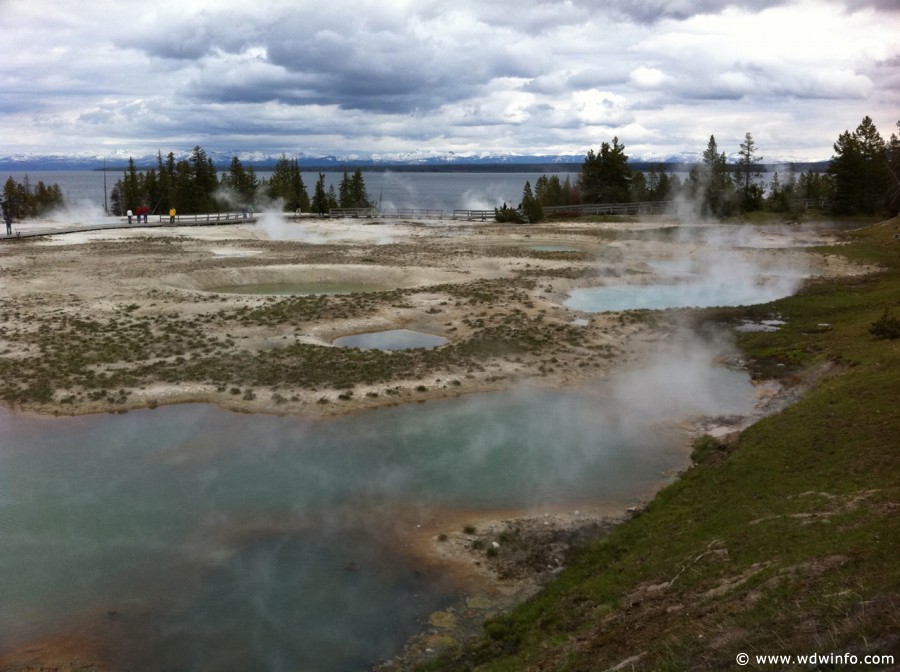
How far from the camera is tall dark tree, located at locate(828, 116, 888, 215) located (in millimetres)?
73500

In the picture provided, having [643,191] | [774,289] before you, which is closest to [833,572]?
[774,289]

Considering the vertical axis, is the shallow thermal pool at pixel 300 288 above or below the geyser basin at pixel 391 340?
above

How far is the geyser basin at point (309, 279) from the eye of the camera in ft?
131

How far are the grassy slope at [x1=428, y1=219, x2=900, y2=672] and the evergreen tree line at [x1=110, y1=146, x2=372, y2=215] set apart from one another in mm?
84904

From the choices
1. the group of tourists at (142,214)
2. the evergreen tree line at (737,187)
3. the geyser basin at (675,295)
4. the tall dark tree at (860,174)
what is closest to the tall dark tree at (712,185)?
the evergreen tree line at (737,187)

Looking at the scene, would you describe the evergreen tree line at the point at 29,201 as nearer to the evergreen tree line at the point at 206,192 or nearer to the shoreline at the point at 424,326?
the evergreen tree line at the point at 206,192

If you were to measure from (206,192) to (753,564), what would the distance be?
102168 mm

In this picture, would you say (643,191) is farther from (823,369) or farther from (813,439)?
(813,439)

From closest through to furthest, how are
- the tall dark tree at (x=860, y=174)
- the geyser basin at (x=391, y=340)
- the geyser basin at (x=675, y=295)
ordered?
the geyser basin at (x=391, y=340)
the geyser basin at (x=675, y=295)
the tall dark tree at (x=860, y=174)

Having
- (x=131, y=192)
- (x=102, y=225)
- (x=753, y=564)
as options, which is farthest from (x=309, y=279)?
(x=131, y=192)

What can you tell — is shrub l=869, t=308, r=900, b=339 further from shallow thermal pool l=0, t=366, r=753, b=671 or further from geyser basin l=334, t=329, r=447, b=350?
geyser basin l=334, t=329, r=447, b=350

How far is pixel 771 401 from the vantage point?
20.6 m

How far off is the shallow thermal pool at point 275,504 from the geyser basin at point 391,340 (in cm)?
615

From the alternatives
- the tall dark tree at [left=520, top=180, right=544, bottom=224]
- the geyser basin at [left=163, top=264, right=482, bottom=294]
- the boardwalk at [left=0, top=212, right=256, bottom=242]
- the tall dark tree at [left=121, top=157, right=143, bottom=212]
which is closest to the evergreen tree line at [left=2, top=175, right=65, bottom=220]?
the tall dark tree at [left=121, top=157, right=143, bottom=212]
